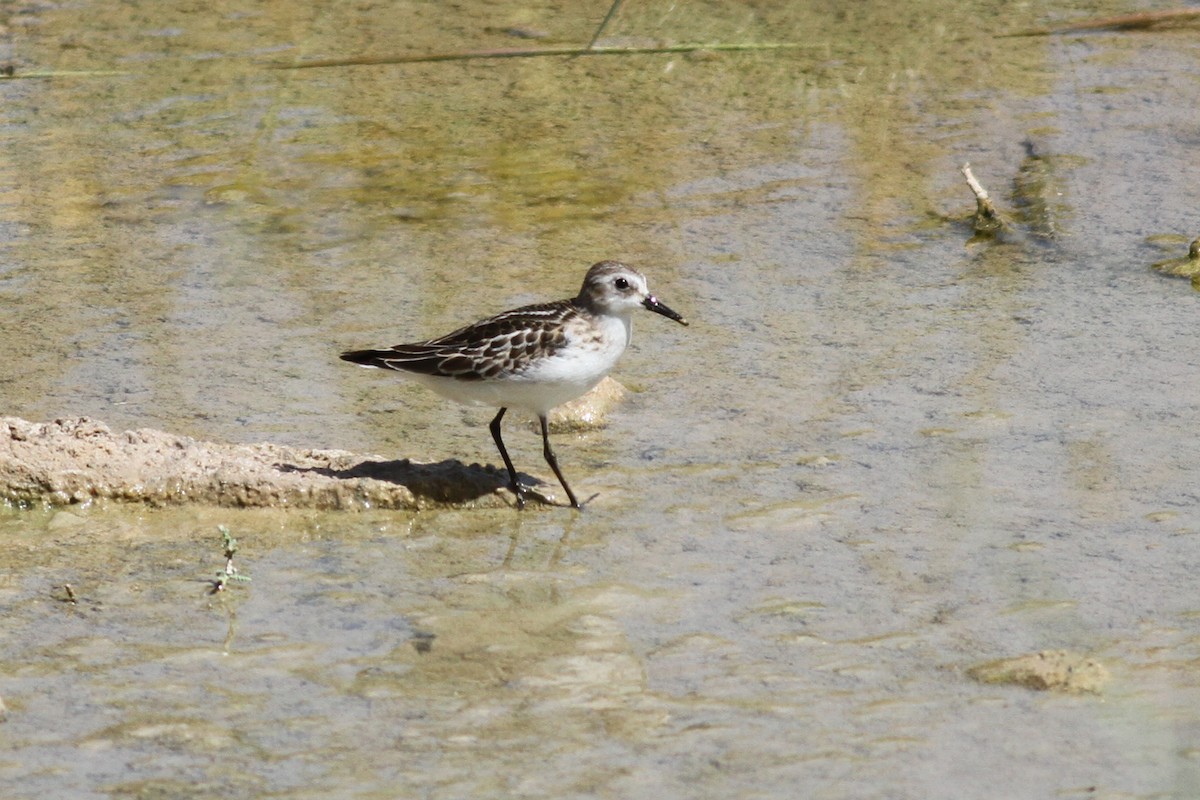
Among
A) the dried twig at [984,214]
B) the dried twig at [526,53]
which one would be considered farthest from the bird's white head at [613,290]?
the dried twig at [526,53]

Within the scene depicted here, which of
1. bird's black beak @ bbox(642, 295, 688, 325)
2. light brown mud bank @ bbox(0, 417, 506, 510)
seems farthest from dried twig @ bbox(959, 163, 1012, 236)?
light brown mud bank @ bbox(0, 417, 506, 510)

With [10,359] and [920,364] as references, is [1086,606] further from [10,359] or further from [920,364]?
[10,359]

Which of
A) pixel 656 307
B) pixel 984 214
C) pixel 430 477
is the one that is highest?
pixel 656 307

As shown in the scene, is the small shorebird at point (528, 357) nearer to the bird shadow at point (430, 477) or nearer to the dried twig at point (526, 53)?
the bird shadow at point (430, 477)

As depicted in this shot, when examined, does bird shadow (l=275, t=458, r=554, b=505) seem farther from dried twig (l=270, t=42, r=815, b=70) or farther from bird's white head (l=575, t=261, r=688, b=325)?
dried twig (l=270, t=42, r=815, b=70)

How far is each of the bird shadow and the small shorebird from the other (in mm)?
105

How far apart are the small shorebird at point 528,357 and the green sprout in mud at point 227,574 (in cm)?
109

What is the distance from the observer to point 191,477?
6699 mm

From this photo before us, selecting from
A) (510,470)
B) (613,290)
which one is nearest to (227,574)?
(510,470)

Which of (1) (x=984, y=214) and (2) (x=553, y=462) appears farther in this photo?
(1) (x=984, y=214)

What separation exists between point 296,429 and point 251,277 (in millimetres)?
2012

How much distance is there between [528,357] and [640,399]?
110 centimetres

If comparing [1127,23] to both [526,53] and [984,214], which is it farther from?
[526,53]

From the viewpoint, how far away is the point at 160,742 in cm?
509
